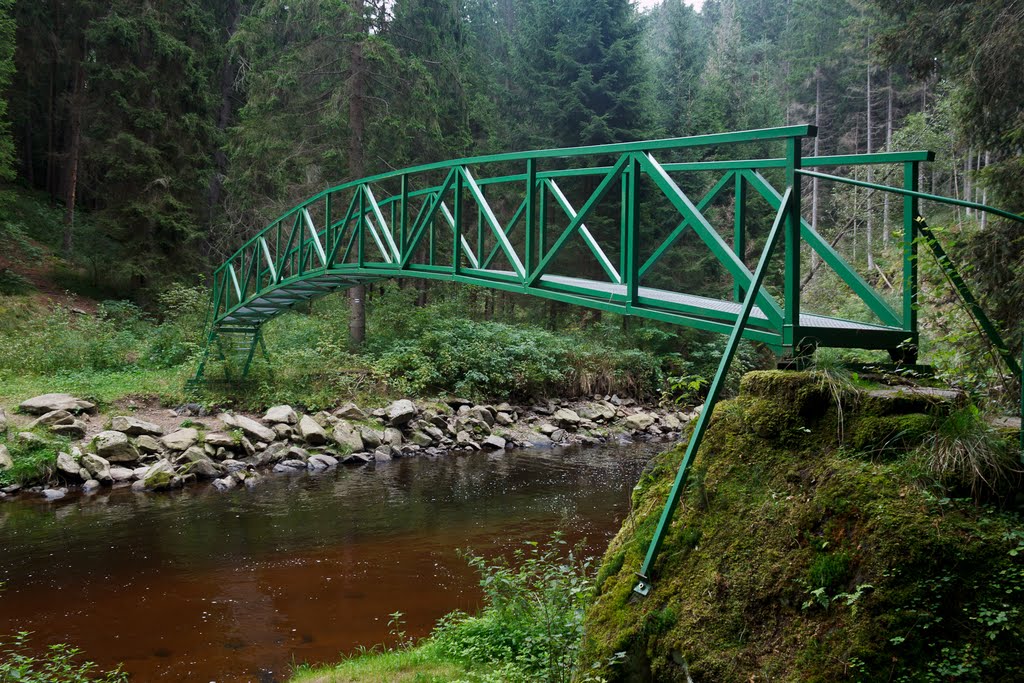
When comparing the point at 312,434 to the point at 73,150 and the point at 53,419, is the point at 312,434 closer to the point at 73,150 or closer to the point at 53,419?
the point at 53,419

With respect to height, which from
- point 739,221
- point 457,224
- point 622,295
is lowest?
point 622,295

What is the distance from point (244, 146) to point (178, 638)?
15.9 m

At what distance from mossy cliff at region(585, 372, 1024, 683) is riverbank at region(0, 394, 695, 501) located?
9587 mm

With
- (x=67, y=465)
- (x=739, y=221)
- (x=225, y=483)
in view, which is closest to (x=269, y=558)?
(x=225, y=483)

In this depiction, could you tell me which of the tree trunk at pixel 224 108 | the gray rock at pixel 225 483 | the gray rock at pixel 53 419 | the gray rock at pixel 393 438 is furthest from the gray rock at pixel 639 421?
the tree trunk at pixel 224 108

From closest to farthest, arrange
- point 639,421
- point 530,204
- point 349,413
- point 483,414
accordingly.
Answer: point 530,204 → point 349,413 → point 483,414 → point 639,421

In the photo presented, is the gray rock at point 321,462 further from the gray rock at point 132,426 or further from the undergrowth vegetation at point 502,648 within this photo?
the undergrowth vegetation at point 502,648

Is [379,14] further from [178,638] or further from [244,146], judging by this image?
[178,638]

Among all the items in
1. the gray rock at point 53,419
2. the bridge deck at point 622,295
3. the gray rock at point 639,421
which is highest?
the bridge deck at point 622,295

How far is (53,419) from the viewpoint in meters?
11.8

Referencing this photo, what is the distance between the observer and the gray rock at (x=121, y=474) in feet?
37.0

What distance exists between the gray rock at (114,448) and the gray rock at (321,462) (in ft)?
9.21

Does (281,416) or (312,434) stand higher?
(281,416)

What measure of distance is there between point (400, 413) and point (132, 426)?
493 centimetres
